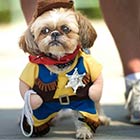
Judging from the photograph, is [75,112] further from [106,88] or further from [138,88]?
[106,88]

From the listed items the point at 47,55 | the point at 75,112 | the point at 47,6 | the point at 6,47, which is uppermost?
the point at 47,6

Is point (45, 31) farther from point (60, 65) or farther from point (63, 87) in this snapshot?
point (63, 87)

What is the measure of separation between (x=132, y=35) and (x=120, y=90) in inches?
32.8

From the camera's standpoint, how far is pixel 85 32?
421 cm

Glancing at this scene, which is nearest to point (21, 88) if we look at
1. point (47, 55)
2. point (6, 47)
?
point (47, 55)

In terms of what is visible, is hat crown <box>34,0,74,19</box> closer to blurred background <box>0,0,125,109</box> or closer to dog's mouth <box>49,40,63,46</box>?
dog's mouth <box>49,40,63,46</box>

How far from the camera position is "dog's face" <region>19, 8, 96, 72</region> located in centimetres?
419

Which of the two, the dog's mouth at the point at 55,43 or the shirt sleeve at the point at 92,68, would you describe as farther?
the shirt sleeve at the point at 92,68

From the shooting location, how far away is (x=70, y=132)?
455 centimetres

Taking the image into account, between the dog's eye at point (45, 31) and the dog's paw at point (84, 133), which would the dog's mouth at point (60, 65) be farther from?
the dog's paw at point (84, 133)

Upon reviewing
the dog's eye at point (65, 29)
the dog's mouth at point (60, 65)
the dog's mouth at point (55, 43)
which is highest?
the dog's eye at point (65, 29)

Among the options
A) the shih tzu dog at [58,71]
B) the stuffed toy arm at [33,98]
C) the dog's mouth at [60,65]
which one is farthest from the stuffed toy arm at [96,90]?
the stuffed toy arm at [33,98]

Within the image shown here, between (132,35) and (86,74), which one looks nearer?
(86,74)

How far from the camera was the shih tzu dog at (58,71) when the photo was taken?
421 cm
